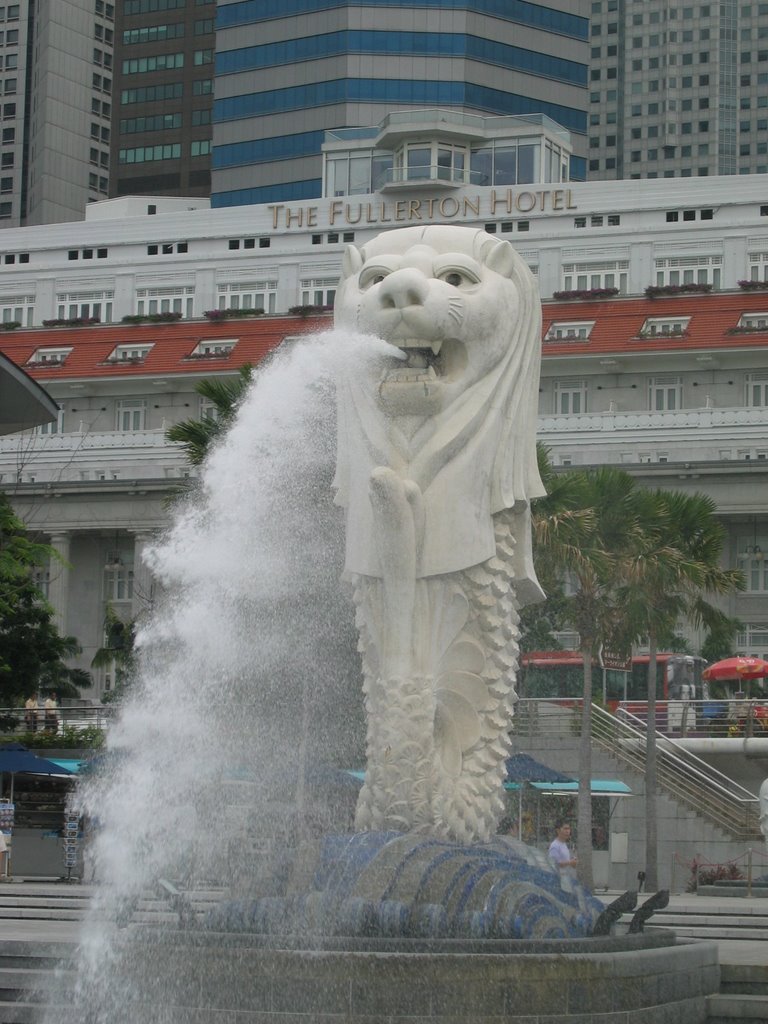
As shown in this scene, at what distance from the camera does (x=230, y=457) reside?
52.1 feet

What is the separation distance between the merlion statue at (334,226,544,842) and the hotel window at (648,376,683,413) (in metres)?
52.7

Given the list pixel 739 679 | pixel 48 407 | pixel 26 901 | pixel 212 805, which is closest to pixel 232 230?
pixel 739 679

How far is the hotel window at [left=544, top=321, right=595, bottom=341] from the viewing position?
68375mm

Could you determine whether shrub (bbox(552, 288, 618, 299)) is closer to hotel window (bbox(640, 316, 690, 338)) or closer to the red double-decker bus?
hotel window (bbox(640, 316, 690, 338))

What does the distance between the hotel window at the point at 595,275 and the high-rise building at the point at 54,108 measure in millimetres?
53038

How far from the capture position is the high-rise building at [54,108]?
123125 millimetres

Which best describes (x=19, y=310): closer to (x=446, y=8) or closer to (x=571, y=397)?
(x=446, y=8)

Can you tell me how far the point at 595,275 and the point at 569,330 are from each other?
6.73 m

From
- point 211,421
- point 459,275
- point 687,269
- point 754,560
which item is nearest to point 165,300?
point 687,269

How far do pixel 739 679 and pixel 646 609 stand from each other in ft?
40.9

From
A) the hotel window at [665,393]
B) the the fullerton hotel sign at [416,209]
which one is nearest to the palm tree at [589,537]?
the hotel window at [665,393]

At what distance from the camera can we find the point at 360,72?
292ft

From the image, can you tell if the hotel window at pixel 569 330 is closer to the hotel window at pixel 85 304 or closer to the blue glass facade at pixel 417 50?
the hotel window at pixel 85 304

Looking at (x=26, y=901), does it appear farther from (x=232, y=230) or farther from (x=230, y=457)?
(x=232, y=230)
